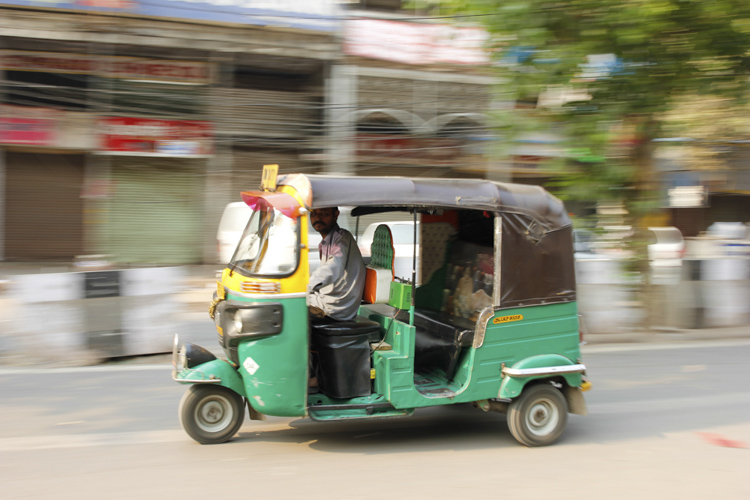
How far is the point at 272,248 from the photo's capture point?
4.55m

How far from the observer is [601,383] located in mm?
6945

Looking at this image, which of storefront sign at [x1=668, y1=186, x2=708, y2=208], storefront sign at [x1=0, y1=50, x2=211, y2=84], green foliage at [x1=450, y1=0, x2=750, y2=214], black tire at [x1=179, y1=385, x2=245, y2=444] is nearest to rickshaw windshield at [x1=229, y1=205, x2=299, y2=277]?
black tire at [x1=179, y1=385, x2=245, y2=444]

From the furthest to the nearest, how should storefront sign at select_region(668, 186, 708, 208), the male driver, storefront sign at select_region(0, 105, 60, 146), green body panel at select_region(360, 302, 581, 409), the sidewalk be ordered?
storefront sign at select_region(668, 186, 708, 208) → storefront sign at select_region(0, 105, 60, 146) → the sidewalk → the male driver → green body panel at select_region(360, 302, 581, 409)

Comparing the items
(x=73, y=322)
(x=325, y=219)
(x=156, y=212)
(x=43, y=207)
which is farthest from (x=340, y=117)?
(x=325, y=219)

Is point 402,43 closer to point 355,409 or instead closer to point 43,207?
point 43,207

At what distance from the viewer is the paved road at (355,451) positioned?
13.5 feet

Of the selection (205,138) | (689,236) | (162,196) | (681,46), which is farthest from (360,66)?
(689,236)

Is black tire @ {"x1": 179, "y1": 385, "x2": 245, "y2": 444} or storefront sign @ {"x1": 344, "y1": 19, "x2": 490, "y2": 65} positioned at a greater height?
storefront sign @ {"x1": 344, "y1": 19, "x2": 490, "y2": 65}

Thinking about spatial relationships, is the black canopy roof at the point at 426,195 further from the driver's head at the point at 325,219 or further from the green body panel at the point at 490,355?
the green body panel at the point at 490,355

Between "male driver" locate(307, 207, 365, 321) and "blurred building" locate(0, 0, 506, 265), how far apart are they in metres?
8.37

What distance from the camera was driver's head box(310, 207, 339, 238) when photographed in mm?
4992

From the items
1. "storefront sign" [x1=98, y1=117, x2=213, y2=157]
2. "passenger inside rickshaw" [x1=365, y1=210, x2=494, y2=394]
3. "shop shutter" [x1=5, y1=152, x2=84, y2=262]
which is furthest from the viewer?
"shop shutter" [x1=5, y1=152, x2=84, y2=262]

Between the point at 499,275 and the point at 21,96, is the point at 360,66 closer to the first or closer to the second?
the point at 21,96

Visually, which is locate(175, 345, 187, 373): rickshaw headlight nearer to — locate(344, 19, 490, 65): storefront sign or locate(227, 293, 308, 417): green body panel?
locate(227, 293, 308, 417): green body panel
